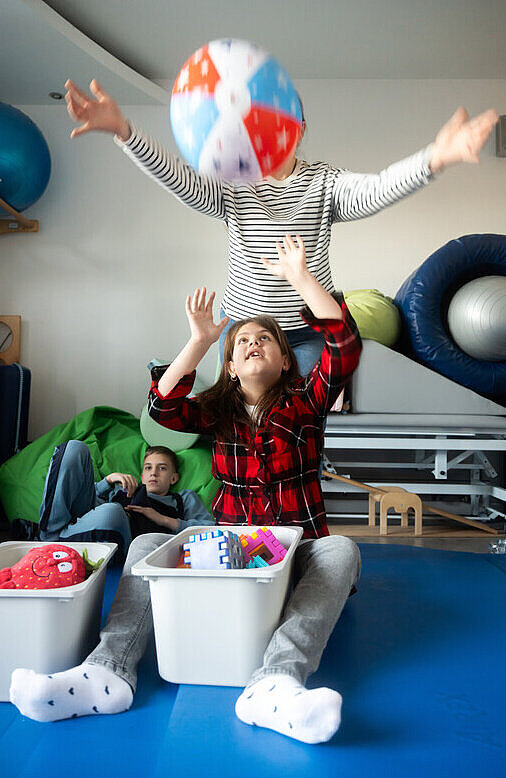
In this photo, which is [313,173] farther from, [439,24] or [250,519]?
[439,24]

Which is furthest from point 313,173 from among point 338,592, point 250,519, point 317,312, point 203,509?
point 203,509

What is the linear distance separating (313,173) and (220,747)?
4.40ft

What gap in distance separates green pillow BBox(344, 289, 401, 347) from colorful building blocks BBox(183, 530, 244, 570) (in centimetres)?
186

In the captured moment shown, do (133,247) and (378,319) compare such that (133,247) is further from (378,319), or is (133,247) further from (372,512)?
(372,512)

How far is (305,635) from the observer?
1.06 m

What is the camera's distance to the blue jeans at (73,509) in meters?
1.87

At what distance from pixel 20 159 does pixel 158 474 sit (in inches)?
71.1

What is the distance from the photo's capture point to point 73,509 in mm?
1948

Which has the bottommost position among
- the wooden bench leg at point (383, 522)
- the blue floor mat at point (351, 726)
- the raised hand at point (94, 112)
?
the wooden bench leg at point (383, 522)

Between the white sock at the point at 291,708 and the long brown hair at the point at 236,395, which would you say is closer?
the white sock at the point at 291,708

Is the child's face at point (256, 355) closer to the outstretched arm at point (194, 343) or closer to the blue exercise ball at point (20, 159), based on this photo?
the outstretched arm at point (194, 343)

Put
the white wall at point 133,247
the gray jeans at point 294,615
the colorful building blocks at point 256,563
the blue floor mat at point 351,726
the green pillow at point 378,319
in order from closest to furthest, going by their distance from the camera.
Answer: the blue floor mat at point 351,726 < the gray jeans at point 294,615 < the colorful building blocks at point 256,563 < the green pillow at point 378,319 < the white wall at point 133,247

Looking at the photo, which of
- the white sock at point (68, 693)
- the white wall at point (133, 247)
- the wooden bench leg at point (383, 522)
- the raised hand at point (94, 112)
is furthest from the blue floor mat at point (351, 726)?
the white wall at point (133, 247)

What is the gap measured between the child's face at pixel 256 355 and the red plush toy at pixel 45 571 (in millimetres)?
553
